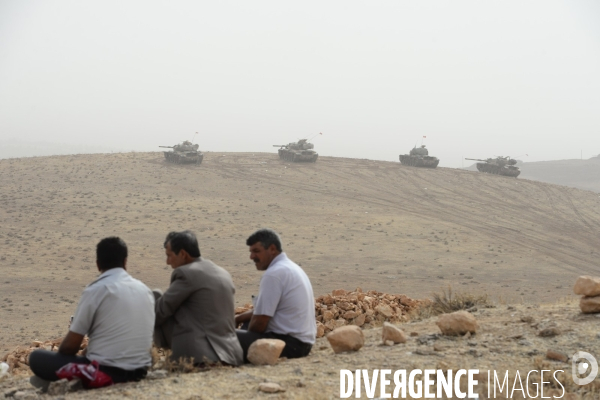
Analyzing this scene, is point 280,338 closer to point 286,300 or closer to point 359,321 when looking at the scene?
point 286,300

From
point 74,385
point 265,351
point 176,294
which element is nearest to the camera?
point 74,385

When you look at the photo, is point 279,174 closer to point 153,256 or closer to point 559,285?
point 153,256

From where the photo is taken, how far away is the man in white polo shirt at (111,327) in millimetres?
5785

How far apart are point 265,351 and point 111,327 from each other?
149 centimetres

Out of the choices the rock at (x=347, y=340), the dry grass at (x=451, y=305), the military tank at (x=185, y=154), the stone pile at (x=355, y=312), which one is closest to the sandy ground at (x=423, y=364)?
the rock at (x=347, y=340)

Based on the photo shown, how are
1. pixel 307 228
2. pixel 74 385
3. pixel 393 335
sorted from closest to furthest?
pixel 74 385 → pixel 393 335 → pixel 307 228

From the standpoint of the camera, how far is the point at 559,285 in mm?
20578

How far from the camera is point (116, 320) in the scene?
19.1 feet

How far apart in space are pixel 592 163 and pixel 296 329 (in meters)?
81.1

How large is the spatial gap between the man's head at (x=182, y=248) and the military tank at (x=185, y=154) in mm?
37395

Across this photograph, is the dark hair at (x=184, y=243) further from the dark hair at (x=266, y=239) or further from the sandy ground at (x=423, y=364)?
the sandy ground at (x=423, y=364)

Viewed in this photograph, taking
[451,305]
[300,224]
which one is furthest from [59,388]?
[300,224]

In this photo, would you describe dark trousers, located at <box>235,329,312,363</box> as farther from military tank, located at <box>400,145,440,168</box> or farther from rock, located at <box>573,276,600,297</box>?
military tank, located at <box>400,145,440,168</box>

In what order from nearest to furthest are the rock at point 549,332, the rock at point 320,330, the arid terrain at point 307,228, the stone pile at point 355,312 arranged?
the rock at point 549,332 → the rock at point 320,330 → the stone pile at point 355,312 → the arid terrain at point 307,228
